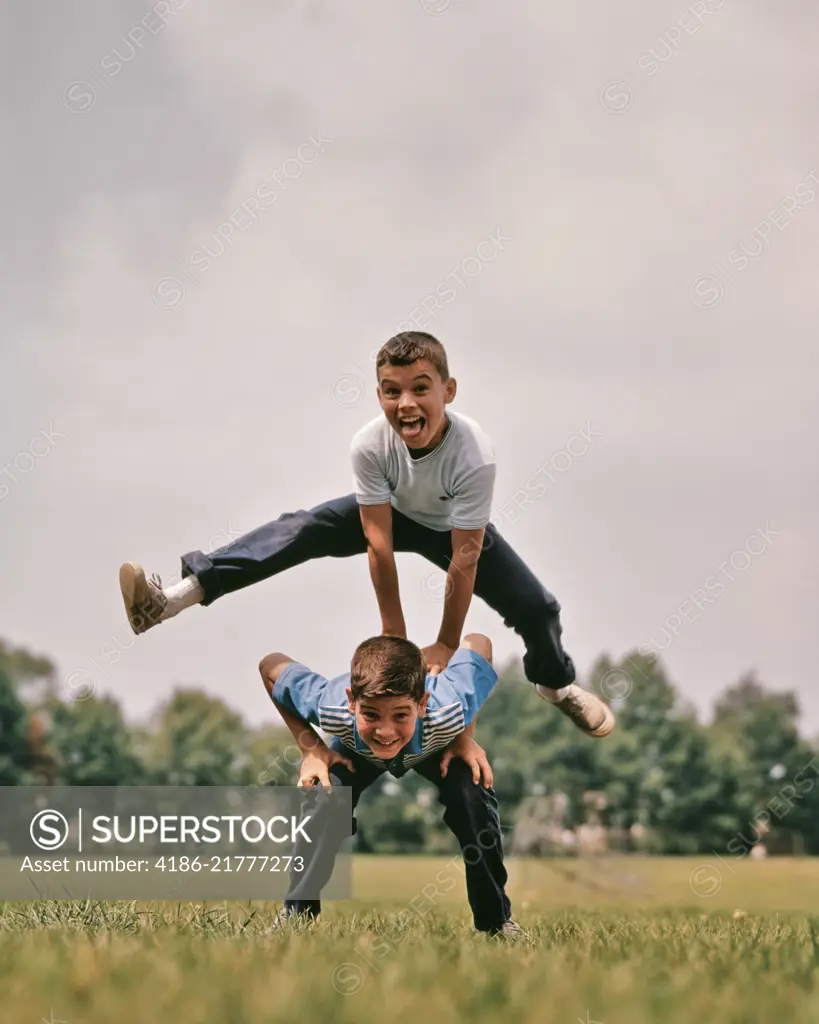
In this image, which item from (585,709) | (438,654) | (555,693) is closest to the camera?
(438,654)

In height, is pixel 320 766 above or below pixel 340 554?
below

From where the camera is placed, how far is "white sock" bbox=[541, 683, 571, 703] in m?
7.18

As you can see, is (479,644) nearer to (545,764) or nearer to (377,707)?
(377,707)

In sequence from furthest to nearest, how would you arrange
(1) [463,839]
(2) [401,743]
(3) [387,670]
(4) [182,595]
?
(4) [182,595] < (1) [463,839] < (2) [401,743] < (3) [387,670]

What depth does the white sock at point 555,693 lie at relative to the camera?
718cm


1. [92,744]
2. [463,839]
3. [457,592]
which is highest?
[92,744]

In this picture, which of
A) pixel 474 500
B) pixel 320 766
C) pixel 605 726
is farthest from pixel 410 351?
pixel 605 726

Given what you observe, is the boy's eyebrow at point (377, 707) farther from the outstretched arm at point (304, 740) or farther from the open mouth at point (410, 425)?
the open mouth at point (410, 425)

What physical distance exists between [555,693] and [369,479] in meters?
2.09

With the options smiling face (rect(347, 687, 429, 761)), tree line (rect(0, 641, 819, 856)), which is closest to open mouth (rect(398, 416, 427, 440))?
smiling face (rect(347, 687, 429, 761))

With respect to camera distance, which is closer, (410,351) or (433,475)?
(410,351)

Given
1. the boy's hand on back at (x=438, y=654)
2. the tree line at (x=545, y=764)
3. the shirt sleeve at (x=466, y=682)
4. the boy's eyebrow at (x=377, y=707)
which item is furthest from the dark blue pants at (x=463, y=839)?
the tree line at (x=545, y=764)

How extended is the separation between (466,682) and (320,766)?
76 cm

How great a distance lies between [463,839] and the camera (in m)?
4.81
